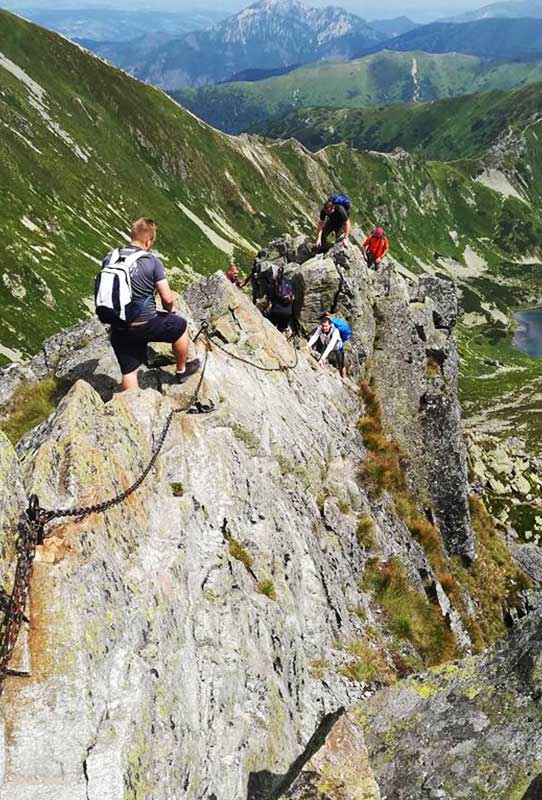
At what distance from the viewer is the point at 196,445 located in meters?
Answer: 14.0

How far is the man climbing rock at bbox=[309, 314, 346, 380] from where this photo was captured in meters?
27.3

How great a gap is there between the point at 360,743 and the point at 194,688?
2836mm

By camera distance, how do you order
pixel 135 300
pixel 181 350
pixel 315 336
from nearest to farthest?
pixel 135 300 < pixel 181 350 < pixel 315 336

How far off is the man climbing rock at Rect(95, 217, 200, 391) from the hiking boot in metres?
1.64

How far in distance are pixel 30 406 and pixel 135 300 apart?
8038 mm

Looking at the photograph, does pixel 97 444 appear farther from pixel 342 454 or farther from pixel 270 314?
pixel 270 314

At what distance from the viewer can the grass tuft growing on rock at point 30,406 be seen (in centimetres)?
1802

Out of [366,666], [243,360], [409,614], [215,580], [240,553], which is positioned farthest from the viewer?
[243,360]

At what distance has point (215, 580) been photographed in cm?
1162

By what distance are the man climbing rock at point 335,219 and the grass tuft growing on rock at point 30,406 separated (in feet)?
54.4

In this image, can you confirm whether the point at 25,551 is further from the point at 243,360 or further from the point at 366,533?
the point at 366,533

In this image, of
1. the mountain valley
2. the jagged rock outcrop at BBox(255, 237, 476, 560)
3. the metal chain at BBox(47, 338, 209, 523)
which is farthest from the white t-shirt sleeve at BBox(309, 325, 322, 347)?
the metal chain at BBox(47, 338, 209, 523)

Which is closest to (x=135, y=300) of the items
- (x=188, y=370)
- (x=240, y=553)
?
(x=188, y=370)

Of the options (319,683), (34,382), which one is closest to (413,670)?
(319,683)
